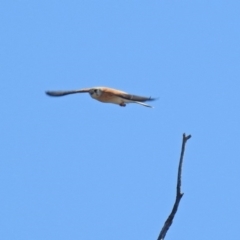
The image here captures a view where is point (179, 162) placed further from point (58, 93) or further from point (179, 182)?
point (58, 93)

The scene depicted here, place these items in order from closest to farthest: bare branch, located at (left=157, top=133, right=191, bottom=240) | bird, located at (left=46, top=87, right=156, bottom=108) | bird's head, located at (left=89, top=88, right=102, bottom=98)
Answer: bare branch, located at (left=157, top=133, right=191, bottom=240) < bird, located at (left=46, top=87, right=156, bottom=108) < bird's head, located at (left=89, top=88, right=102, bottom=98)

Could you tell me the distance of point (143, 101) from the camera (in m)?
11.6

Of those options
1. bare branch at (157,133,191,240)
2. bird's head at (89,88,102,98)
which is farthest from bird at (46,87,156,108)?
bare branch at (157,133,191,240)

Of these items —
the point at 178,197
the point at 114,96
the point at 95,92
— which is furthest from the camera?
the point at 95,92

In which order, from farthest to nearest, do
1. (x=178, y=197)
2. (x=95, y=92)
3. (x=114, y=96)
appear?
1. (x=95, y=92)
2. (x=114, y=96)
3. (x=178, y=197)

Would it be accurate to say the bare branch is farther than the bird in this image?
No

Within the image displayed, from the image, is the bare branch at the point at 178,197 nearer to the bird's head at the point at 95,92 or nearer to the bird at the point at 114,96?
the bird at the point at 114,96

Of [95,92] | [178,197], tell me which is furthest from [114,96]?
[178,197]

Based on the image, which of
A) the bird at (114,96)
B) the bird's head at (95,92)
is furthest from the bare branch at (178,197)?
the bird's head at (95,92)

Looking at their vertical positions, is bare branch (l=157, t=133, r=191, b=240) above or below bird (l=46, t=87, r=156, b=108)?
below

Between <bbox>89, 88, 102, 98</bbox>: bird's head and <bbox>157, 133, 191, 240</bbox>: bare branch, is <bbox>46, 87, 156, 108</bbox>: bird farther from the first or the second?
<bbox>157, 133, 191, 240</bbox>: bare branch

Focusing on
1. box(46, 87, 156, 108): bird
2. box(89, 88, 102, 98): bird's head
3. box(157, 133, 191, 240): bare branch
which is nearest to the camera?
box(157, 133, 191, 240): bare branch

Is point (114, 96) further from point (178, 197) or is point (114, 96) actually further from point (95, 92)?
point (178, 197)

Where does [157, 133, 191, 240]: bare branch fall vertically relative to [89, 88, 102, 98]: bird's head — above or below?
below
